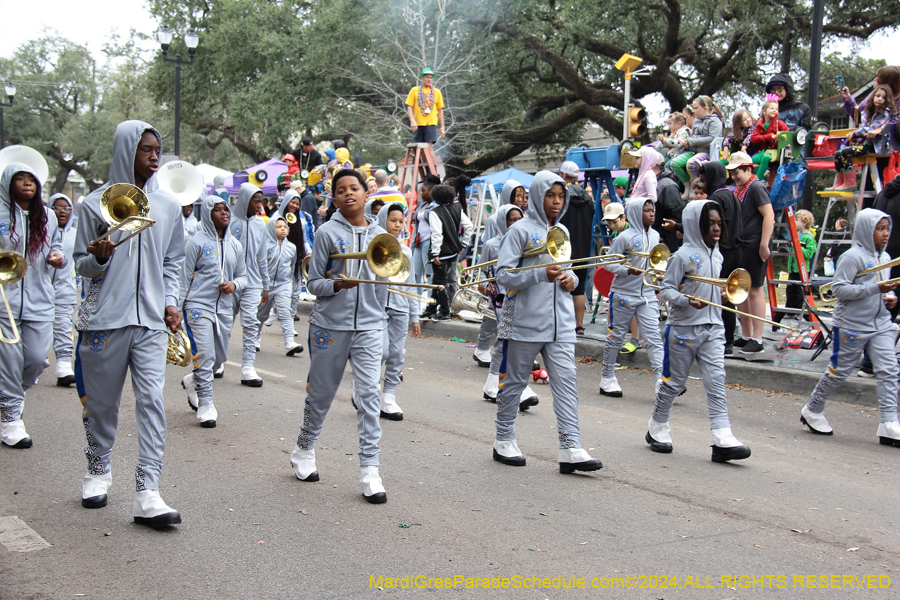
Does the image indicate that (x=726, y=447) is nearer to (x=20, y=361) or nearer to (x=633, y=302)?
(x=633, y=302)

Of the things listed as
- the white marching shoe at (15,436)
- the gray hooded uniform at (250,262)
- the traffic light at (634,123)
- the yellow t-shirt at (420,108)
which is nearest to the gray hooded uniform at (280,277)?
the gray hooded uniform at (250,262)

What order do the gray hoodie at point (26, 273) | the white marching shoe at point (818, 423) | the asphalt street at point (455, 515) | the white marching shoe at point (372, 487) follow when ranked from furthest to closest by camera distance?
the white marching shoe at point (818, 423)
the gray hoodie at point (26, 273)
the white marching shoe at point (372, 487)
the asphalt street at point (455, 515)

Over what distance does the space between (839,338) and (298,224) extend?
25.3ft

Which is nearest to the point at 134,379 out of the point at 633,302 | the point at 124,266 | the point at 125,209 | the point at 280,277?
the point at 124,266

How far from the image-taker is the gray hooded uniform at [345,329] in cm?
520

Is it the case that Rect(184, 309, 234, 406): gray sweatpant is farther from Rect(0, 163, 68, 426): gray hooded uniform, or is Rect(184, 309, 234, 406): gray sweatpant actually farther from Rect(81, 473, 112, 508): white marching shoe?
Rect(81, 473, 112, 508): white marching shoe

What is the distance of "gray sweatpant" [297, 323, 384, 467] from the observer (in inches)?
204

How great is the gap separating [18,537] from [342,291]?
87.8 inches

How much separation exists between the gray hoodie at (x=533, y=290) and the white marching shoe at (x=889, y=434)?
3.06 m

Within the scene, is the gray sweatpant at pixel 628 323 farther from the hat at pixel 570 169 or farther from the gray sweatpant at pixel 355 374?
the gray sweatpant at pixel 355 374

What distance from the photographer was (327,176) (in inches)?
701

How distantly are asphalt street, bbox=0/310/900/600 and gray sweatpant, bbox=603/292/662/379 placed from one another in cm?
135

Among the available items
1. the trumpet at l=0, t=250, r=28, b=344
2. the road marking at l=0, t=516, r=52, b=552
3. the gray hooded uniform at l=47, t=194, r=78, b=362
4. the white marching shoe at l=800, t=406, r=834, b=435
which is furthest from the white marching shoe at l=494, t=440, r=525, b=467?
the gray hooded uniform at l=47, t=194, r=78, b=362

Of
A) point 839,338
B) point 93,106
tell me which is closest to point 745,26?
point 839,338
